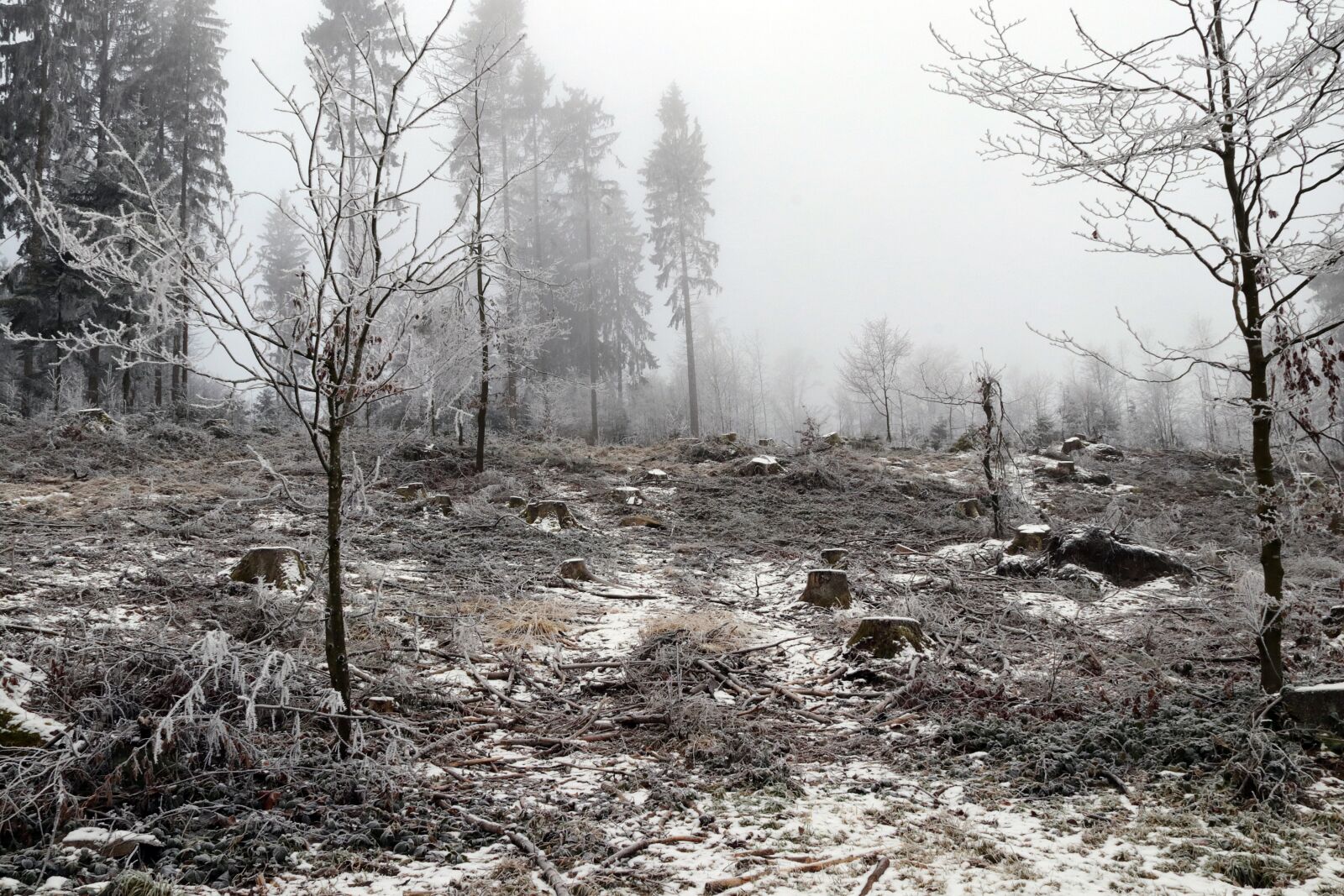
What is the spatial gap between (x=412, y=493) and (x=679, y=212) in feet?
69.1

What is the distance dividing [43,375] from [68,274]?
466 centimetres

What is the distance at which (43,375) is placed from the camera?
65.4 feet

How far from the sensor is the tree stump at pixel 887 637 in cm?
543

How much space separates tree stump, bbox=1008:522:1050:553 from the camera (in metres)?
8.95

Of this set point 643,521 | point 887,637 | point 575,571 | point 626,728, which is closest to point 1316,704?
point 887,637

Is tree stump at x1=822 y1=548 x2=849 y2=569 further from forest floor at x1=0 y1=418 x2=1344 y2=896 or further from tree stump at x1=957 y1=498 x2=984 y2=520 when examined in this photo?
tree stump at x1=957 y1=498 x2=984 y2=520

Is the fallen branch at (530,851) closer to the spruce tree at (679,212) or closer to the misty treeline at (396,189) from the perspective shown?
the misty treeline at (396,189)

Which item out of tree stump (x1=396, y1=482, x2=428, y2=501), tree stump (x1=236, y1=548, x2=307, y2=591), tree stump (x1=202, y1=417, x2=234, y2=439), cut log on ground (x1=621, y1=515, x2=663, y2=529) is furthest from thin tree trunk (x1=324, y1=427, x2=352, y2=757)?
tree stump (x1=202, y1=417, x2=234, y2=439)

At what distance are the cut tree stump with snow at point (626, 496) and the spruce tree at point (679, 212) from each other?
16.3 metres

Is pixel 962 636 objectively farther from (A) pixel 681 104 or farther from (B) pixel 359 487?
(A) pixel 681 104

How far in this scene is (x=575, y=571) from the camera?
7.61 meters

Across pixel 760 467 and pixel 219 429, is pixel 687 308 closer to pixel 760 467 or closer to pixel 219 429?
pixel 760 467

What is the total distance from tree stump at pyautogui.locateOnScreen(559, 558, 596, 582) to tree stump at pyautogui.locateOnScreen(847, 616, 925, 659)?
3.13m

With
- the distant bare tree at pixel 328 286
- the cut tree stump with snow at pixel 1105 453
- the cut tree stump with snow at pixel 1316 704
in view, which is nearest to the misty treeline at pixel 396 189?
the distant bare tree at pixel 328 286
